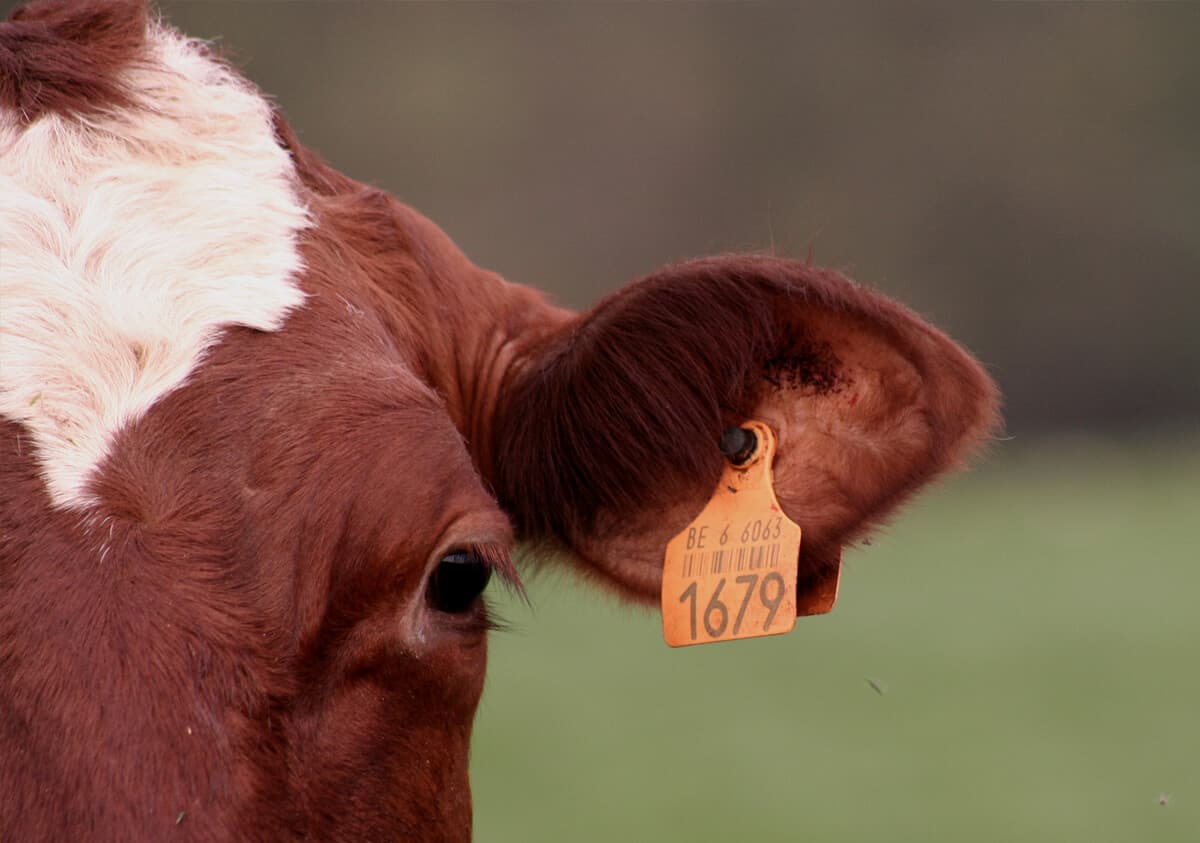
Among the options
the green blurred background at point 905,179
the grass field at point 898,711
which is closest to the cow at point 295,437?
the grass field at point 898,711

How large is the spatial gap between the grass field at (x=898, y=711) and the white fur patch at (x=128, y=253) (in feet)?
13.0

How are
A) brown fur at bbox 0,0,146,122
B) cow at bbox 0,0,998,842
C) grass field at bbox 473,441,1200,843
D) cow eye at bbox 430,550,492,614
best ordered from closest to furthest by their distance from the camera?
cow at bbox 0,0,998,842 < cow eye at bbox 430,550,492,614 < brown fur at bbox 0,0,146,122 < grass field at bbox 473,441,1200,843

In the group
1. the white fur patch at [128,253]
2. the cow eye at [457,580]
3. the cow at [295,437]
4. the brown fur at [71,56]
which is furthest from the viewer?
the brown fur at [71,56]

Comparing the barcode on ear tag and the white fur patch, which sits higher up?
the white fur patch

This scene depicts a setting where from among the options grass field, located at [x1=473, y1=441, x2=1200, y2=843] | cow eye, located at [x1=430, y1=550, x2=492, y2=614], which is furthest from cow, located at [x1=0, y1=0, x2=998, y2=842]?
grass field, located at [x1=473, y1=441, x2=1200, y2=843]

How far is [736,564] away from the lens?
304 centimetres

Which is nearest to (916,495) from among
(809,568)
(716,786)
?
(809,568)

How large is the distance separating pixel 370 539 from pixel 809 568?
1000 millimetres

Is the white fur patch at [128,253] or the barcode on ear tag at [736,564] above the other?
the white fur patch at [128,253]

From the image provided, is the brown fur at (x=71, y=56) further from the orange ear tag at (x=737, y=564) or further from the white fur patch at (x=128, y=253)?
the orange ear tag at (x=737, y=564)

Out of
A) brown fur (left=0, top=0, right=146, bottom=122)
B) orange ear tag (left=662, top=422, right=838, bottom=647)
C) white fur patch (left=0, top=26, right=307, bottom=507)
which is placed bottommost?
orange ear tag (left=662, top=422, right=838, bottom=647)

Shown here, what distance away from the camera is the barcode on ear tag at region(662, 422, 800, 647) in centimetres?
301

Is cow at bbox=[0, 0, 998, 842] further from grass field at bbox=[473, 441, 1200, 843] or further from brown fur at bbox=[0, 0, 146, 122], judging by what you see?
grass field at bbox=[473, 441, 1200, 843]

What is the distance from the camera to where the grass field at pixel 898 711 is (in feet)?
29.9
